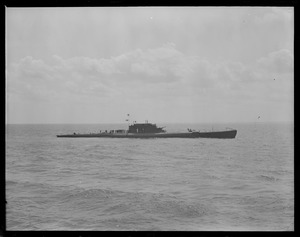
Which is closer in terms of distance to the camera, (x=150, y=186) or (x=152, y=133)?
(x=150, y=186)

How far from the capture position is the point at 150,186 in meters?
12.8

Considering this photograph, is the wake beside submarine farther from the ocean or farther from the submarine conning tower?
the ocean

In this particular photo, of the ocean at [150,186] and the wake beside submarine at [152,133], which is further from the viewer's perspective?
the wake beside submarine at [152,133]

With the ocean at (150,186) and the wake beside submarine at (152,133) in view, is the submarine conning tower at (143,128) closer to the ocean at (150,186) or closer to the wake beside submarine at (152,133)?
the wake beside submarine at (152,133)

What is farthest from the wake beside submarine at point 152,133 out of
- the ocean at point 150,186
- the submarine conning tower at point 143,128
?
the ocean at point 150,186

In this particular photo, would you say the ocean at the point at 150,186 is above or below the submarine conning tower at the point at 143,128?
below

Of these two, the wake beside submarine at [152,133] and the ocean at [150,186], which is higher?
the wake beside submarine at [152,133]

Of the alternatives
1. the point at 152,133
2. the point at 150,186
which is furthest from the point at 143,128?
the point at 150,186

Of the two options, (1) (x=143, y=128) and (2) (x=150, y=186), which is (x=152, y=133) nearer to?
(1) (x=143, y=128)

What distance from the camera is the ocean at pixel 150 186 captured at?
291 inches

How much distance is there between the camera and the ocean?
739 cm

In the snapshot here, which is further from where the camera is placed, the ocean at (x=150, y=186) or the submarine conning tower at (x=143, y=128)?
the submarine conning tower at (x=143, y=128)
